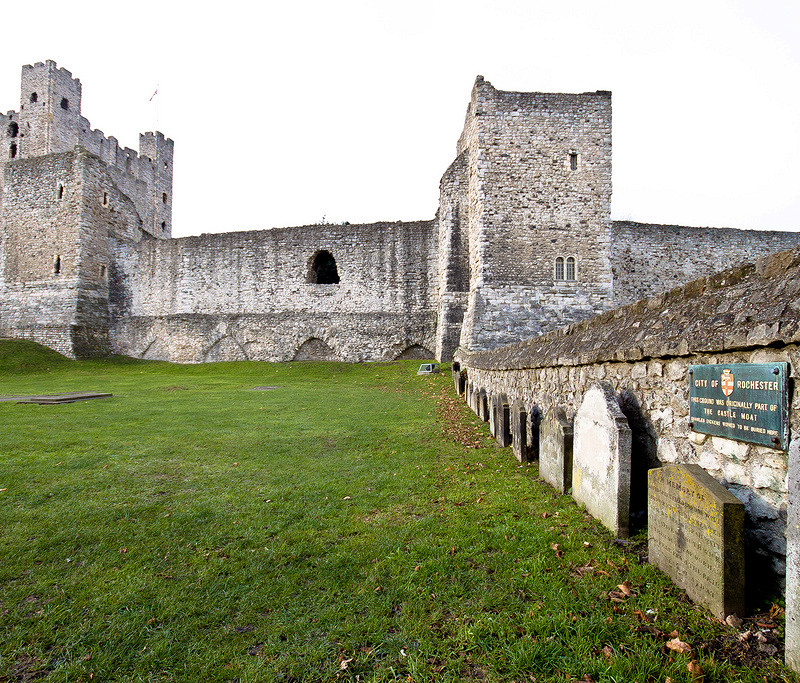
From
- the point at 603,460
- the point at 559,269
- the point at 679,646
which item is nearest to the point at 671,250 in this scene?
the point at 559,269

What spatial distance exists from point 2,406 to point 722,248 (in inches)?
1099

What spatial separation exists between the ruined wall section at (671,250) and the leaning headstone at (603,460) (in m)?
20.1

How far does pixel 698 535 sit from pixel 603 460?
1061 mm

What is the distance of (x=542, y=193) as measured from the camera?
1670cm

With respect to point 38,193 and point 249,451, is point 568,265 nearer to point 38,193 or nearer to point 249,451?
point 249,451

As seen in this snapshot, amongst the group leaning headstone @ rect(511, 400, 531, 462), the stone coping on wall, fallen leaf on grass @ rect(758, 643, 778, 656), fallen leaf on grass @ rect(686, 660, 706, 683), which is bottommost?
fallen leaf on grass @ rect(686, 660, 706, 683)

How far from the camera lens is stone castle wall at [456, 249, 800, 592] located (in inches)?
91.7

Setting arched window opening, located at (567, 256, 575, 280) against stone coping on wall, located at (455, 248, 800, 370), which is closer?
stone coping on wall, located at (455, 248, 800, 370)

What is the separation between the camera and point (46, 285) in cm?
2472

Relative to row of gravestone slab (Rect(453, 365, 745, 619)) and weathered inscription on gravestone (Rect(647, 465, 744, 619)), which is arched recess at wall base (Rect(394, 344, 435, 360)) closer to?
row of gravestone slab (Rect(453, 365, 745, 619))

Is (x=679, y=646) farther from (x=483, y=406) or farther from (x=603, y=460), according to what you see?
(x=483, y=406)

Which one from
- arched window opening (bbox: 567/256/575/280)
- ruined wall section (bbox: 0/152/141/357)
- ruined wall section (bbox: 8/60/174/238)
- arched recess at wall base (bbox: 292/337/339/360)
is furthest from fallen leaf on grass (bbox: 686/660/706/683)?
ruined wall section (bbox: 8/60/174/238)

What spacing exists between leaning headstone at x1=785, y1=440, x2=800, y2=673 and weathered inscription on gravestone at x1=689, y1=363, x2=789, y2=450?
324mm

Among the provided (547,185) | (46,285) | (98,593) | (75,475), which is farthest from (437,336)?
(46,285)
